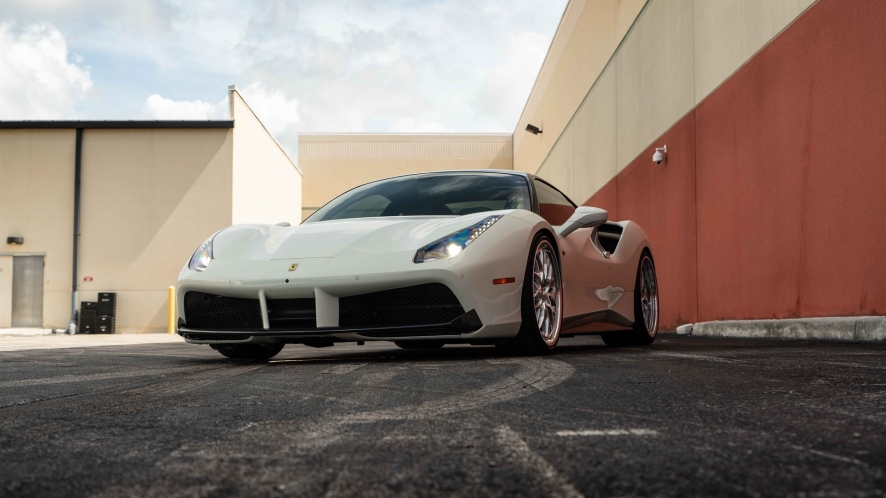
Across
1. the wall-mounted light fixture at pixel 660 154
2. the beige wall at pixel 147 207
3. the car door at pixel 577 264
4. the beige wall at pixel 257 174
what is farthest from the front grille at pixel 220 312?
the beige wall at pixel 257 174

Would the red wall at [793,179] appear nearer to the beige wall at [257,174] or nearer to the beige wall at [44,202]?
the beige wall at [257,174]

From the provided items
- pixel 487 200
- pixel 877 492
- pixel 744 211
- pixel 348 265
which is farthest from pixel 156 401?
pixel 744 211

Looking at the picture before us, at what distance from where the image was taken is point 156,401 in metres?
2.71

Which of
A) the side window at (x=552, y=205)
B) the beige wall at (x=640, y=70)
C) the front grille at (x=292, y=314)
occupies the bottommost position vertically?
the front grille at (x=292, y=314)

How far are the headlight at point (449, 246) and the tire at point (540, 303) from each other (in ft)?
1.28

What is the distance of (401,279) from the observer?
4129 mm

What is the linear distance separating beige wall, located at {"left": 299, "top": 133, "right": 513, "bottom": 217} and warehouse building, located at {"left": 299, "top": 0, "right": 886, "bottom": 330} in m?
18.9

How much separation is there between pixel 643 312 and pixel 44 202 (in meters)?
19.9

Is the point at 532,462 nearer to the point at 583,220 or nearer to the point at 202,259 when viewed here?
the point at 202,259

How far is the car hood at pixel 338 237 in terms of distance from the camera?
4391 millimetres

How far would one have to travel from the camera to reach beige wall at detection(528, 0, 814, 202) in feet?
30.4

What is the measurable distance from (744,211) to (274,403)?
7.50 meters

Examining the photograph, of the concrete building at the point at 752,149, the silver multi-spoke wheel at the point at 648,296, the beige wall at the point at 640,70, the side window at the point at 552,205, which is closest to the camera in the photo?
the side window at the point at 552,205

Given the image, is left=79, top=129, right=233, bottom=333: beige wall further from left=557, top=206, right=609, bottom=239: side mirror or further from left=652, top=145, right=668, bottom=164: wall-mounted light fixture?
left=557, top=206, right=609, bottom=239: side mirror
